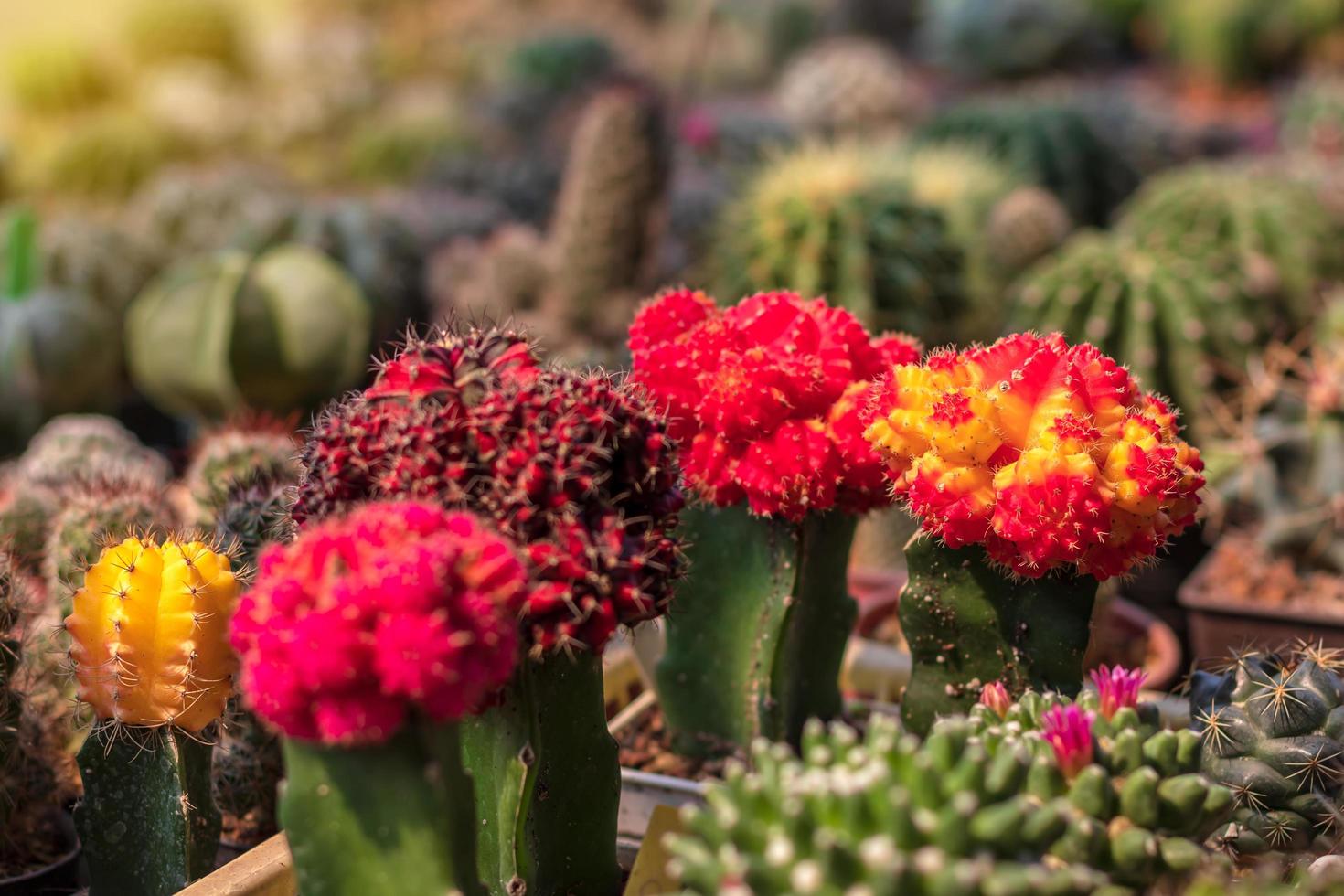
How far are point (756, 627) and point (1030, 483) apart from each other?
49 centimetres

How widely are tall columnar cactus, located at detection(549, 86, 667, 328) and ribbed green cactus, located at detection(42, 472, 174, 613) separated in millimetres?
1562

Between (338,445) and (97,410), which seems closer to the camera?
(338,445)

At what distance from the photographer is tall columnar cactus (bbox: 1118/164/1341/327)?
342 cm

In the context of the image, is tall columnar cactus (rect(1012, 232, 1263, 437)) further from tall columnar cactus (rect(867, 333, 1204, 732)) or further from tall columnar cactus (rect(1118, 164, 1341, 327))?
tall columnar cactus (rect(867, 333, 1204, 732))

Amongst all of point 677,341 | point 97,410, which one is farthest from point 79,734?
point 97,410

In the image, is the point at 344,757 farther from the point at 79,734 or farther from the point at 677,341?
the point at 79,734

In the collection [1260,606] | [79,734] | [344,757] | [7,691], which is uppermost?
[344,757]

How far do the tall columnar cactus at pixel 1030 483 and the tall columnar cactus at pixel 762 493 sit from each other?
0.35 feet

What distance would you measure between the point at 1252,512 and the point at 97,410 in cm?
304

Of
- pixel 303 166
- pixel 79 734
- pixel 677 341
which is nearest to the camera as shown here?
pixel 677 341

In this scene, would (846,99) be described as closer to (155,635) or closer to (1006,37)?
(1006,37)

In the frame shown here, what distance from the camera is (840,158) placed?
3.31 metres

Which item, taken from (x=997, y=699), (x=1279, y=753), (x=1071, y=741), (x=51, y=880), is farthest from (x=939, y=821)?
(x=51, y=880)

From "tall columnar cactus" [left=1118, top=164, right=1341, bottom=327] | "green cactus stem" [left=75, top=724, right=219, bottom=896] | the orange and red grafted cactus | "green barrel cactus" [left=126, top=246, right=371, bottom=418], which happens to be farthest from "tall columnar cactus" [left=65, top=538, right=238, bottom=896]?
"tall columnar cactus" [left=1118, top=164, right=1341, bottom=327]
